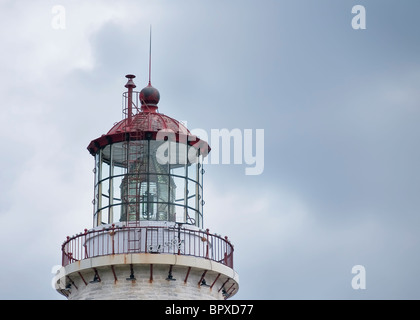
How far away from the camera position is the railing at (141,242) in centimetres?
4728

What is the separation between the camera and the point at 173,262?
1842 inches

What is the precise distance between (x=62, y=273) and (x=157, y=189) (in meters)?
4.21

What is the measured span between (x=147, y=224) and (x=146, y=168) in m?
2.12

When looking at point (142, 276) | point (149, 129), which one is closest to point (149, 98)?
point (149, 129)

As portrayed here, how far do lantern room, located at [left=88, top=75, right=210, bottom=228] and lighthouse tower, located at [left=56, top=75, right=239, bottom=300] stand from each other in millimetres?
33

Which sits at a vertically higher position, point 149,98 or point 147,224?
point 149,98

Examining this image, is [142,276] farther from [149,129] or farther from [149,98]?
[149,98]

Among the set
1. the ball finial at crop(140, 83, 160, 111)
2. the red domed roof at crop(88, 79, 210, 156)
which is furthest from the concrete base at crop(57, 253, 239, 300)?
the ball finial at crop(140, 83, 160, 111)

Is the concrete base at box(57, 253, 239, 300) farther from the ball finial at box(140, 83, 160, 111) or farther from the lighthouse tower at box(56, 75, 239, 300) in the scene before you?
the ball finial at box(140, 83, 160, 111)

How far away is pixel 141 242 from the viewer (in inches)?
1865

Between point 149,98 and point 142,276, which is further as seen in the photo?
point 149,98

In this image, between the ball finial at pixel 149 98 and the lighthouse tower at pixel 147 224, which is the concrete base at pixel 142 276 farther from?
the ball finial at pixel 149 98

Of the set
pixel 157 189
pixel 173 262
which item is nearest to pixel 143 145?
pixel 157 189
